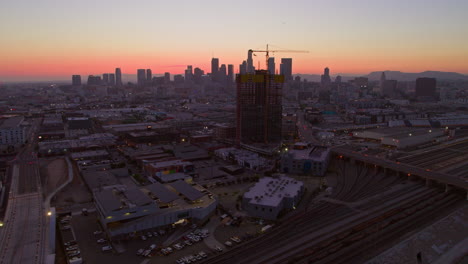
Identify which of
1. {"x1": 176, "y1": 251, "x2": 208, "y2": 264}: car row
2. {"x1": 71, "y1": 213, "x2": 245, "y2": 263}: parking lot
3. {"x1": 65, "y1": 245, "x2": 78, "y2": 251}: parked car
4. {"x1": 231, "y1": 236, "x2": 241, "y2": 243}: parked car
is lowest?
{"x1": 71, "y1": 213, "x2": 245, "y2": 263}: parking lot

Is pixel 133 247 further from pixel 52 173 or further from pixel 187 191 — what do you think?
pixel 52 173

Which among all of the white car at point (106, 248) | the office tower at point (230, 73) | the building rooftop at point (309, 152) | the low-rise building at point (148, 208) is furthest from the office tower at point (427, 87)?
the white car at point (106, 248)

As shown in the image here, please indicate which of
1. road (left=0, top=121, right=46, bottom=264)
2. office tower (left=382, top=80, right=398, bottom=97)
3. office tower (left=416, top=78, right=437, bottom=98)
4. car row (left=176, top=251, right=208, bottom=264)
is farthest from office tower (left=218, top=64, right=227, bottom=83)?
car row (left=176, top=251, right=208, bottom=264)

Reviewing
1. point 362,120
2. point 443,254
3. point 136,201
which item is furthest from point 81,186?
point 362,120

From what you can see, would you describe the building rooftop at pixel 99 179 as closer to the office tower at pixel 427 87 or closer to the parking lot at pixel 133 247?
the parking lot at pixel 133 247

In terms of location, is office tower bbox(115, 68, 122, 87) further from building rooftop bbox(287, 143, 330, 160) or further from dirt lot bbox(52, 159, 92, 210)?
dirt lot bbox(52, 159, 92, 210)

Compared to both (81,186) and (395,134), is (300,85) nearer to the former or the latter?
(395,134)
